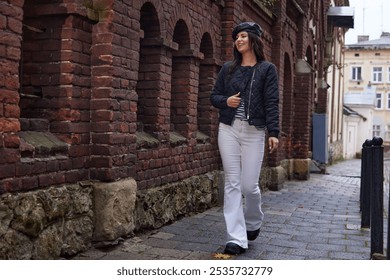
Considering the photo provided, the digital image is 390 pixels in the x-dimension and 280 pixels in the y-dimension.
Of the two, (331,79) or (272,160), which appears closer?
(272,160)

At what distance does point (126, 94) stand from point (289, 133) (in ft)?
30.7

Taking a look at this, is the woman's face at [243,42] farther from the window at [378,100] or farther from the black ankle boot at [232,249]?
the window at [378,100]

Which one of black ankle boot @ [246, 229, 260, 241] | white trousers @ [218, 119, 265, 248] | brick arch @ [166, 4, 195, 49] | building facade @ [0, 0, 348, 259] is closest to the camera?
building facade @ [0, 0, 348, 259]

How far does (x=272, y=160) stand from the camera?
11680 mm

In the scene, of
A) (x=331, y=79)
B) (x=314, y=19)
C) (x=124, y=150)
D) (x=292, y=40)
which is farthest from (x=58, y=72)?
(x=331, y=79)

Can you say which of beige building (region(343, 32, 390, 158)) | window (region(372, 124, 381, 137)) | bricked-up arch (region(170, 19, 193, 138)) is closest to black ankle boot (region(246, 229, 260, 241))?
bricked-up arch (region(170, 19, 193, 138))

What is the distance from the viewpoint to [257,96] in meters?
4.75

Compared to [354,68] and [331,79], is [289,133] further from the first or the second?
[354,68]

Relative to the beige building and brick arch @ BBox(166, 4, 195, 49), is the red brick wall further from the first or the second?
the beige building

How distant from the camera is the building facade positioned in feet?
13.0

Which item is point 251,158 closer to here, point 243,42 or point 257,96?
point 257,96

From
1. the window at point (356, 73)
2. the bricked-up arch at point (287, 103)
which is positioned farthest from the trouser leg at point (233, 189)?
the window at point (356, 73)

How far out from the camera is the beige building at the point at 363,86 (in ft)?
134

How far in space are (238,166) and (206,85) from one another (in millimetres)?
3382
